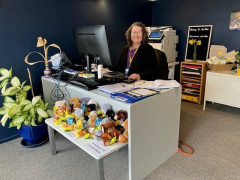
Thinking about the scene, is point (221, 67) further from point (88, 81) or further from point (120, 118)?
point (88, 81)

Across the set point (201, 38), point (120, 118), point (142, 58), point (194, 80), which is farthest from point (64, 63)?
point (201, 38)

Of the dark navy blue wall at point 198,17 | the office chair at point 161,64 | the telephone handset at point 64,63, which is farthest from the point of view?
the dark navy blue wall at point 198,17

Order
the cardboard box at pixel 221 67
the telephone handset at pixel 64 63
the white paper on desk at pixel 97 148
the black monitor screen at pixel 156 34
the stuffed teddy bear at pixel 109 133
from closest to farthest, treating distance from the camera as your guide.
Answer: the white paper on desk at pixel 97 148 < the stuffed teddy bear at pixel 109 133 < the telephone handset at pixel 64 63 < the cardboard box at pixel 221 67 < the black monitor screen at pixel 156 34

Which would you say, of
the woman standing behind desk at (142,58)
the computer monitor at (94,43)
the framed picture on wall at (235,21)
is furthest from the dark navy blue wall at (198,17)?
the computer monitor at (94,43)

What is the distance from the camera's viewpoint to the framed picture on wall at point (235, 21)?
3099 mm

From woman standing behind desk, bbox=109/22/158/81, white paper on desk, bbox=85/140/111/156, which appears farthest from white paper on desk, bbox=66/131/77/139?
woman standing behind desk, bbox=109/22/158/81

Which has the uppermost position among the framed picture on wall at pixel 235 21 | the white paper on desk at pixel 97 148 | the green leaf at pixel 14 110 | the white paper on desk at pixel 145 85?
the framed picture on wall at pixel 235 21

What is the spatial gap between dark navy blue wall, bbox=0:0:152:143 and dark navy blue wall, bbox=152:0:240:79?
3.40 feet

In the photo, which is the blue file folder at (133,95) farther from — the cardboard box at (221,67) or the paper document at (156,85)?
the cardboard box at (221,67)

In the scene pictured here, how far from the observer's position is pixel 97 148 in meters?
1.55

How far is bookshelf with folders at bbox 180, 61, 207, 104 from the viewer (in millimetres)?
3370

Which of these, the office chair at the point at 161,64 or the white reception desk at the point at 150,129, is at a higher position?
the office chair at the point at 161,64

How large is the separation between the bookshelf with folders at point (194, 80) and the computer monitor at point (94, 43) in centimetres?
212

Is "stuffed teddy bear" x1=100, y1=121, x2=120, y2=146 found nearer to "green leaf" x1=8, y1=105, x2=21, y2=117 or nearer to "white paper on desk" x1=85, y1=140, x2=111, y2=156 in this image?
"white paper on desk" x1=85, y1=140, x2=111, y2=156
